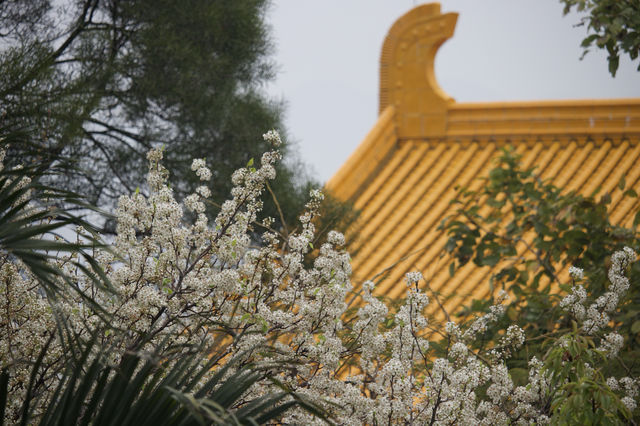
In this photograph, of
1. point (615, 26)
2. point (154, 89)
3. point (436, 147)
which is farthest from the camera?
point (436, 147)

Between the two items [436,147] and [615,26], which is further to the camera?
[436,147]

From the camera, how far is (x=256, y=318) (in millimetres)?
2361

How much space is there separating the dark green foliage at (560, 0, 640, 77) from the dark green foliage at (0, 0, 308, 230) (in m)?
2.16

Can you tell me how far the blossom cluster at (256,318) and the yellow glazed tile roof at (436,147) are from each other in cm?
325

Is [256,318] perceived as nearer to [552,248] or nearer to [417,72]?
[552,248]

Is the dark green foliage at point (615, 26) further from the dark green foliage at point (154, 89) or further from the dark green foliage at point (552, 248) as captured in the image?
the dark green foliage at point (154, 89)

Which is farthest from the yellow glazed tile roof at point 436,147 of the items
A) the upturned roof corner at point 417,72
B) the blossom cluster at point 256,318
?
the blossom cluster at point 256,318

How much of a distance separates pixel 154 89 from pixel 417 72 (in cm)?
244

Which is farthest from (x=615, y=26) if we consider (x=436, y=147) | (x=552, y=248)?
(x=436, y=147)

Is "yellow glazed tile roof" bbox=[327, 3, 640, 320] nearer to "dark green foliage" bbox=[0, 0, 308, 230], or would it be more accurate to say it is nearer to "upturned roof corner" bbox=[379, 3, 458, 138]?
"upturned roof corner" bbox=[379, 3, 458, 138]

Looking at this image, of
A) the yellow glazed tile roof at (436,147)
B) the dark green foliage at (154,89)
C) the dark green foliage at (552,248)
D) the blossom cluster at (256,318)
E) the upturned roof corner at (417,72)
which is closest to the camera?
the blossom cluster at (256,318)

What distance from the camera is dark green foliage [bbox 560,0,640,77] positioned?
4.20m

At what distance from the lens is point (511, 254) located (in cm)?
446

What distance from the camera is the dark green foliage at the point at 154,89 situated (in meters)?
5.41
